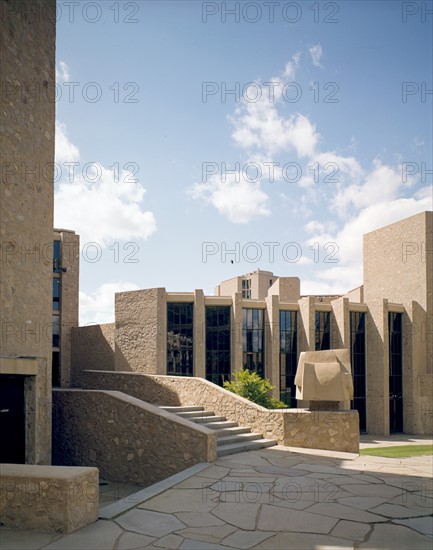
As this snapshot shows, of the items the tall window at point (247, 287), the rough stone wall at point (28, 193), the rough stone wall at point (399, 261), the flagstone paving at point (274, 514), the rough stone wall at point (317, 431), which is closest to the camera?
the flagstone paving at point (274, 514)

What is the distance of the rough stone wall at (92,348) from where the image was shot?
3017cm

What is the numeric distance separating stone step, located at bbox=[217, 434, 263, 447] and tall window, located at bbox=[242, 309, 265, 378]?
2104 centimetres

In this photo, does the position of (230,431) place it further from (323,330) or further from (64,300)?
(323,330)

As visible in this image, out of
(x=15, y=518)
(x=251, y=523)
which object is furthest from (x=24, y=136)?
(x=251, y=523)

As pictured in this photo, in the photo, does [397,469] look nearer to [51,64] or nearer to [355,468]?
[355,468]

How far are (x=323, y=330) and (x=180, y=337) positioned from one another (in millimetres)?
10262

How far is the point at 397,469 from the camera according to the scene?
353 inches

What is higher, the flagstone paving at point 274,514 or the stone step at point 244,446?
the flagstone paving at point 274,514

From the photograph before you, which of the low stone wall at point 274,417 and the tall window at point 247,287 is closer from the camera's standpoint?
the low stone wall at point 274,417

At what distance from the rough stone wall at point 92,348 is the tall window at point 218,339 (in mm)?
6296

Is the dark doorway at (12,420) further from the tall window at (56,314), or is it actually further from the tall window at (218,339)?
the tall window at (218,339)

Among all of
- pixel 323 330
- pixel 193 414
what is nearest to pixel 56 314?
pixel 323 330

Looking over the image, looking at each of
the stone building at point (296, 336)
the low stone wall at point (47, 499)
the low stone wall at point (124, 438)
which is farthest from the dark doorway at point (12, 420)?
the stone building at point (296, 336)

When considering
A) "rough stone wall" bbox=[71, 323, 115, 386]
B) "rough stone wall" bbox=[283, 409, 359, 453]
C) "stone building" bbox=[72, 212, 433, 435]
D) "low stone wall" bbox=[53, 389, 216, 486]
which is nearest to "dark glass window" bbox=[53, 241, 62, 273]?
"rough stone wall" bbox=[71, 323, 115, 386]
